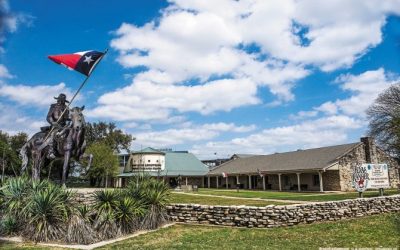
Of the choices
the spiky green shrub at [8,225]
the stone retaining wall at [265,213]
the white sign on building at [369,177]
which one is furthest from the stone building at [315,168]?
the spiky green shrub at [8,225]

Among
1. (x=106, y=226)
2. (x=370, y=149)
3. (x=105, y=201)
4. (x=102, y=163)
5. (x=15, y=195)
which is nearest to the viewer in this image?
(x=106, y=226)

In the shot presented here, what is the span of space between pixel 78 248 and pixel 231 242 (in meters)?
4.59

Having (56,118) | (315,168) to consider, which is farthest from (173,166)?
(56,118)

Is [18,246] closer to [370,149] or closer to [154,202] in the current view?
[154,202]

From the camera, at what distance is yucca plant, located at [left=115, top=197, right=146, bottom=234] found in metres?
13.6

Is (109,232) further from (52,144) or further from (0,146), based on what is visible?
(0,146)

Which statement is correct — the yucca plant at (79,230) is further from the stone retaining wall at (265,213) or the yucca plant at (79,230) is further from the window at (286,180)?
the window at (286,180)

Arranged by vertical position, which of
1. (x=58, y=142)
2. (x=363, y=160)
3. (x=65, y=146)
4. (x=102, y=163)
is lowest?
(x=65, y=146)

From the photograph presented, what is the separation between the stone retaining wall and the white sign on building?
5390 millimetres

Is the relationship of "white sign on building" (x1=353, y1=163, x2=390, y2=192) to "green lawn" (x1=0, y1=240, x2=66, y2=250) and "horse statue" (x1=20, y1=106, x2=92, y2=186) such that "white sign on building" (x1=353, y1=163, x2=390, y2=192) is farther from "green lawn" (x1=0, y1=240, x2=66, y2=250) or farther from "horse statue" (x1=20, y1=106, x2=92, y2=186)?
"green lawn" (x1=0, y1=240, x2=66, y2=250)

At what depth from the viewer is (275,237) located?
40.6 ft

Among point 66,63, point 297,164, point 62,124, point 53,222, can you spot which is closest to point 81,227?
point 53,222

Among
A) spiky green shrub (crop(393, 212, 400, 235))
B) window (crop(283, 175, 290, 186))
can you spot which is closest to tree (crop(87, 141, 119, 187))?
window (crop(283, 175, 290, 186))

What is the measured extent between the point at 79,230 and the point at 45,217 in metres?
1.20
